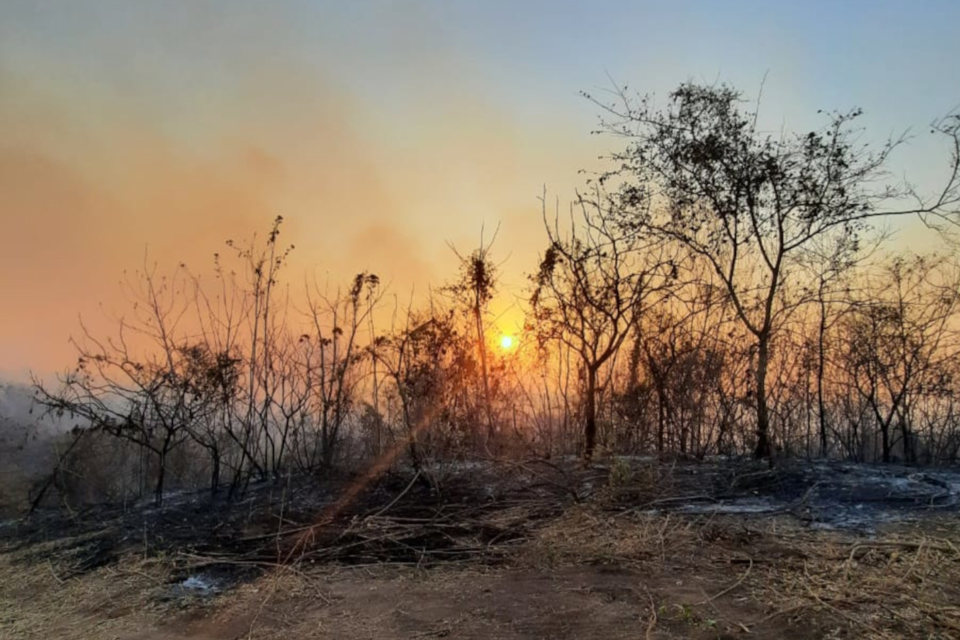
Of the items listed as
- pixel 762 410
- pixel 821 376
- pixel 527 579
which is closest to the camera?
pixel 527 579

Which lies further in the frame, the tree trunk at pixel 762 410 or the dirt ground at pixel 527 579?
the tree trunk at pixel 762 410

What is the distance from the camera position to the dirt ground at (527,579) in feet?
11.5

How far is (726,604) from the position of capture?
3656 mm

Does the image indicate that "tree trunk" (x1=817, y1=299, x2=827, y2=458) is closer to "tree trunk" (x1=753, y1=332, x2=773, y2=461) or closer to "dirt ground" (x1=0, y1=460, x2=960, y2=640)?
"tree trunk" (x1=753, y1=332, x2=773, y2=461)

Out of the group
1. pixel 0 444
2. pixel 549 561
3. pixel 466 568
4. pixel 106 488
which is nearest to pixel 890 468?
pixel 549 561

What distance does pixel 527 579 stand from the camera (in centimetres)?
443

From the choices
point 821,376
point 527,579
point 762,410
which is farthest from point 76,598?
point 821,376

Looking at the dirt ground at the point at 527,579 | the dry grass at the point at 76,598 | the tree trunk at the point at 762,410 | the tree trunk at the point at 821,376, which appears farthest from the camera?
the tree trunk at the point at 821,376

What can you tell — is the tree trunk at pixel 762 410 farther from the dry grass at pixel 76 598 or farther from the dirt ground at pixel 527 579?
the dry grass at pixel 76 598

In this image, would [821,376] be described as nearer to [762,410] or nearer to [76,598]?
[762,410]

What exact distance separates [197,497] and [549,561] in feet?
20.4

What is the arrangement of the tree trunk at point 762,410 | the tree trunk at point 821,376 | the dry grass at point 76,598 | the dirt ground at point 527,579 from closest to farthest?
the dirt ground at point 527,579
the dry grass at point 76,598
the tree trunk at point 762,410
the tree trunk at point 821,376

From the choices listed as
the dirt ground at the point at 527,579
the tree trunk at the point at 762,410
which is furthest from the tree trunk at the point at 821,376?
the dirt ground at the point at 527,579

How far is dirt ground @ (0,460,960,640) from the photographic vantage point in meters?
3.52
